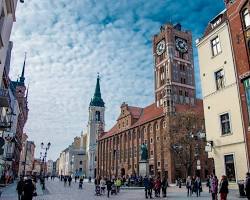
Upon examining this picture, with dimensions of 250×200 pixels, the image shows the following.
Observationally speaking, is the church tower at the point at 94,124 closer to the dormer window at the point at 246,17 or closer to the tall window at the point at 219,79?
the tall window at the point at 219,79

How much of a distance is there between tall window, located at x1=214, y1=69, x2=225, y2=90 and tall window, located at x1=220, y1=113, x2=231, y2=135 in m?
2.58

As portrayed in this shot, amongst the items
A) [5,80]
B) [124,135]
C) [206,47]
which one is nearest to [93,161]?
[124,135]

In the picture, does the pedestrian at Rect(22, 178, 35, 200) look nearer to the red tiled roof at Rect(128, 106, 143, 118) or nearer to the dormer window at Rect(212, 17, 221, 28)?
the dormer window at Rect(212, 17, 221, 28)

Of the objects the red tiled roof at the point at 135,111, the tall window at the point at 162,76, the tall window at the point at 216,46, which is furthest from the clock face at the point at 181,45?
the tall window at the point at 216,46

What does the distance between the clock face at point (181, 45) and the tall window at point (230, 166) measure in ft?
197

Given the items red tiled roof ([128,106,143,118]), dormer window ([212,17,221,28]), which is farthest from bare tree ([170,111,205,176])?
red tiled roof ([128,106,143,118])

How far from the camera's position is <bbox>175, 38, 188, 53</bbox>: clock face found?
78625 millimetres

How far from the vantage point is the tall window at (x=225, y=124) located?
22312 mm

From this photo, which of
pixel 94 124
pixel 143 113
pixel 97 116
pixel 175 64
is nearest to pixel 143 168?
pixel 143 113

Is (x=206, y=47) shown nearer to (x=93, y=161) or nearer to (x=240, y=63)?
(x=240, y=63)

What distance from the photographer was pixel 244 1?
69.8 ft

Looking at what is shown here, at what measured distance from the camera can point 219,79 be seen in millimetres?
24016

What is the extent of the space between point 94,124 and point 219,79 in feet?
342

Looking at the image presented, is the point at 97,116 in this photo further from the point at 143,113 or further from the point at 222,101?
the point at 222,101
